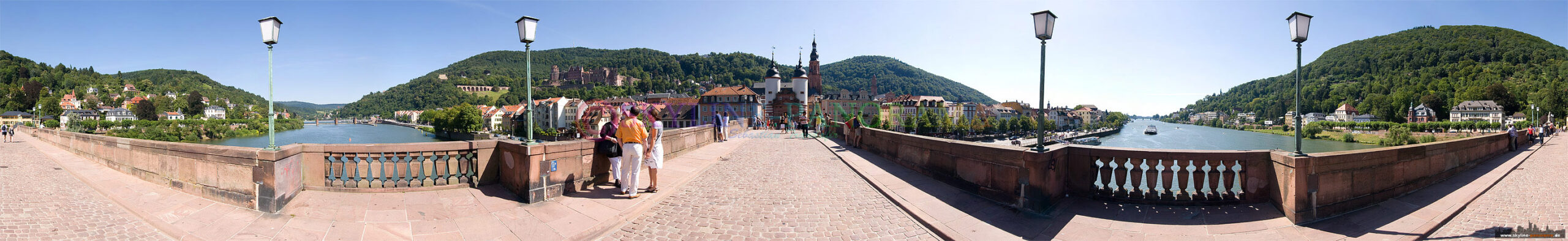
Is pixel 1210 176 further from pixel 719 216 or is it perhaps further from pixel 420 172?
pixel 420 172

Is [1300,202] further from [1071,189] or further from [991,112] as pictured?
[991,112]

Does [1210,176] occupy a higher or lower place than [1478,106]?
lower

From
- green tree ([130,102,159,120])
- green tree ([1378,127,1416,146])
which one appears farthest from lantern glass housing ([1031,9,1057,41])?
green tree ([130,102,159,120])

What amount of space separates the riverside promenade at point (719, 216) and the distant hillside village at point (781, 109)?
2295cm

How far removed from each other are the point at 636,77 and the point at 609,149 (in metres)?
165

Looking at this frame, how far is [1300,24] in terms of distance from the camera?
17.8ft

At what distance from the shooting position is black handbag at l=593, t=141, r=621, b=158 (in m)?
6.23

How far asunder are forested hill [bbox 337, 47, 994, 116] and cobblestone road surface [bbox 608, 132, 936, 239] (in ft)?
414

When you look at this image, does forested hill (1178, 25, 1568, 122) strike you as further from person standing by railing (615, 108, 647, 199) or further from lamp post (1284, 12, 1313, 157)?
person standing by railing (615, 108, 647, 199)

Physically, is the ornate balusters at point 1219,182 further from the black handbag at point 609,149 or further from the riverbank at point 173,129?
the riverbank at point 173,129

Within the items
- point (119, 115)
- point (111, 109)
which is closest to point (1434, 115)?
point (119, 115)

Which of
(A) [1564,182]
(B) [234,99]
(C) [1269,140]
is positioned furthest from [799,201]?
(B) [234,99]

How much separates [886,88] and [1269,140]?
98.9m

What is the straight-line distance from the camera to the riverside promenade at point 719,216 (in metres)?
4.34
